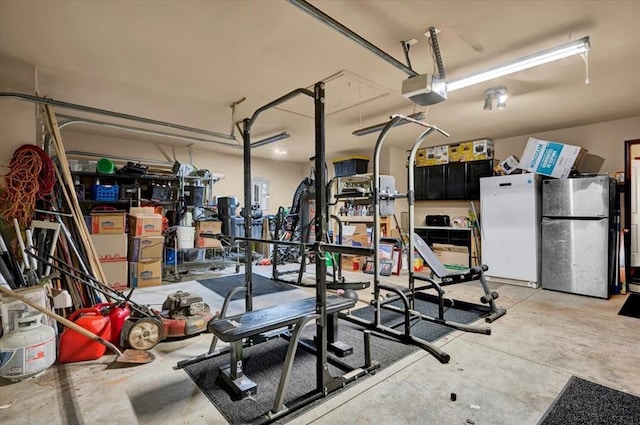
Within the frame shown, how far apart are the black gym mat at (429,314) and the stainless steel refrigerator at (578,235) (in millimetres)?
1809

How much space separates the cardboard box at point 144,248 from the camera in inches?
187

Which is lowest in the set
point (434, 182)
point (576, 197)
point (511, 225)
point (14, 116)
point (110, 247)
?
point (110, 247)

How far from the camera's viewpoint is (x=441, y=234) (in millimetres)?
6328

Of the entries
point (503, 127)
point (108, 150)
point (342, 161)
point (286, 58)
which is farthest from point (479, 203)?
point (108, 150)

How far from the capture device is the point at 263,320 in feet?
6.33

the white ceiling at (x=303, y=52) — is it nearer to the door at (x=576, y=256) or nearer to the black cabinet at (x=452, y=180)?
the black cabinet at (x=452, y=180)

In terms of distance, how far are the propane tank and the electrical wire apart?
1247mm

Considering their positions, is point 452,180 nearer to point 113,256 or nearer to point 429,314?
point 429,314

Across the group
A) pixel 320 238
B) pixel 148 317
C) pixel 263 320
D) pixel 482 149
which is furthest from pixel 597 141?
pixel 148 317

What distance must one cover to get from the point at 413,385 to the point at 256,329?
3.92ft

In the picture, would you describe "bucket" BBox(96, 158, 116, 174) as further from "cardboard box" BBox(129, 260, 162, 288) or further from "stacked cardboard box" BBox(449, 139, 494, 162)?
"stacked cardboard box" BBox(449, 139, 494, 162)

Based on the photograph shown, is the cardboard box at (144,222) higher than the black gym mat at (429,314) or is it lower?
higher

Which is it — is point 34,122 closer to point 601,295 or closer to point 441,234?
point 441,234

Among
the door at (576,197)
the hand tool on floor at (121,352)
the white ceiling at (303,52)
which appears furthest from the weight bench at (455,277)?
the hand tool on floor at (121,352)
